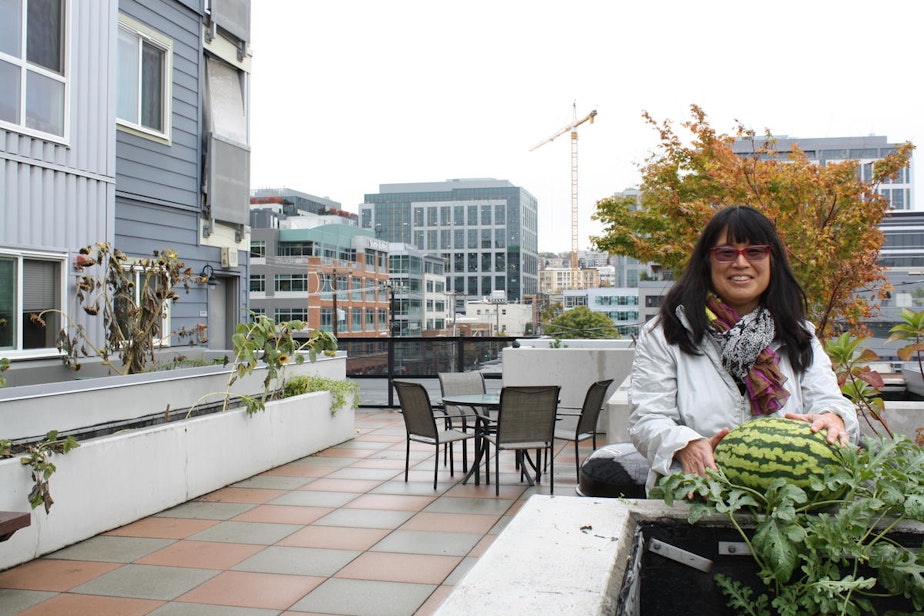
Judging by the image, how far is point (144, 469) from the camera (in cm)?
623

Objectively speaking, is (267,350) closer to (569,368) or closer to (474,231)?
(569,368)

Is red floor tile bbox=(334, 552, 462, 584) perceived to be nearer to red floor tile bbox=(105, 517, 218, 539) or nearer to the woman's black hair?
red floor tile bbox=(105, 517, 218, 539)

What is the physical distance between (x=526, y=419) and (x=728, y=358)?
521 cm

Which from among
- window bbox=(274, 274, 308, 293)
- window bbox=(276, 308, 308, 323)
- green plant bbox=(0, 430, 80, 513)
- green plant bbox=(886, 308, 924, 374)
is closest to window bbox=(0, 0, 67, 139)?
green plant bbox=(0, 430, 80, 513)

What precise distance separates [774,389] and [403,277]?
135689mm

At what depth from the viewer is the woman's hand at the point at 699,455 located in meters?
1.93

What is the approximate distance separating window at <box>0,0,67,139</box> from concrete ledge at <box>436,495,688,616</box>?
8.12 metres

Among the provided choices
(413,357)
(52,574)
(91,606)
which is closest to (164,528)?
(52,574)

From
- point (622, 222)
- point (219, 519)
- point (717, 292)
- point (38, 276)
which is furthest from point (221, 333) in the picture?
point (717, 292)

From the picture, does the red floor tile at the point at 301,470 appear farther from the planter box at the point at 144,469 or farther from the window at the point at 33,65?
the window at the point at 33,65

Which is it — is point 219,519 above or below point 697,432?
below

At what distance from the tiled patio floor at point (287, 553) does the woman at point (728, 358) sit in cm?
259

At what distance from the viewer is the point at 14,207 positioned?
27.2 ft

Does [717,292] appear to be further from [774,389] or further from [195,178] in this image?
[195,178]
